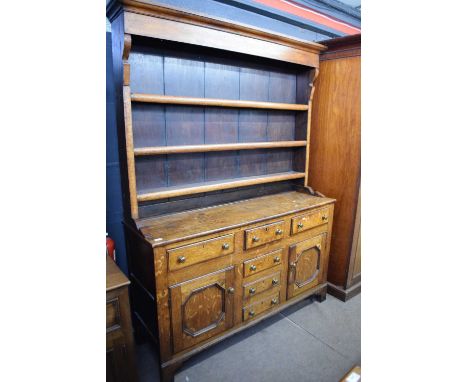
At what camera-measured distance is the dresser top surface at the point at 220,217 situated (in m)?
1.62

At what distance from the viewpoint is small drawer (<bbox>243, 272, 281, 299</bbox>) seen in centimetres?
194

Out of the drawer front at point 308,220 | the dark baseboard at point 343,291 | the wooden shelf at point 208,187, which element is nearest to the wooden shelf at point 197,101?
the wooden shelf at point 208,187

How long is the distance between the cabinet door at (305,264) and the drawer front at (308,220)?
0.35 feet

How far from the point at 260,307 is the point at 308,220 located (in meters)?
0.69

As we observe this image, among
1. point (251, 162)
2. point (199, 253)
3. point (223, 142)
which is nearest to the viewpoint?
point (199, 253)

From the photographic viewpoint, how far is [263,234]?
1902mm

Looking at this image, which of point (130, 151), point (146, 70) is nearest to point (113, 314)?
point (130, 151)

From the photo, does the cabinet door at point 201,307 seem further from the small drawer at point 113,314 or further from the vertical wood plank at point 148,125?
the vertical wood plank at point 148,125

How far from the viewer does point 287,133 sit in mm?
2512

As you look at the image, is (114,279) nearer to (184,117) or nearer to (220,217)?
(220,217)

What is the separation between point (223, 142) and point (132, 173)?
0.73m
